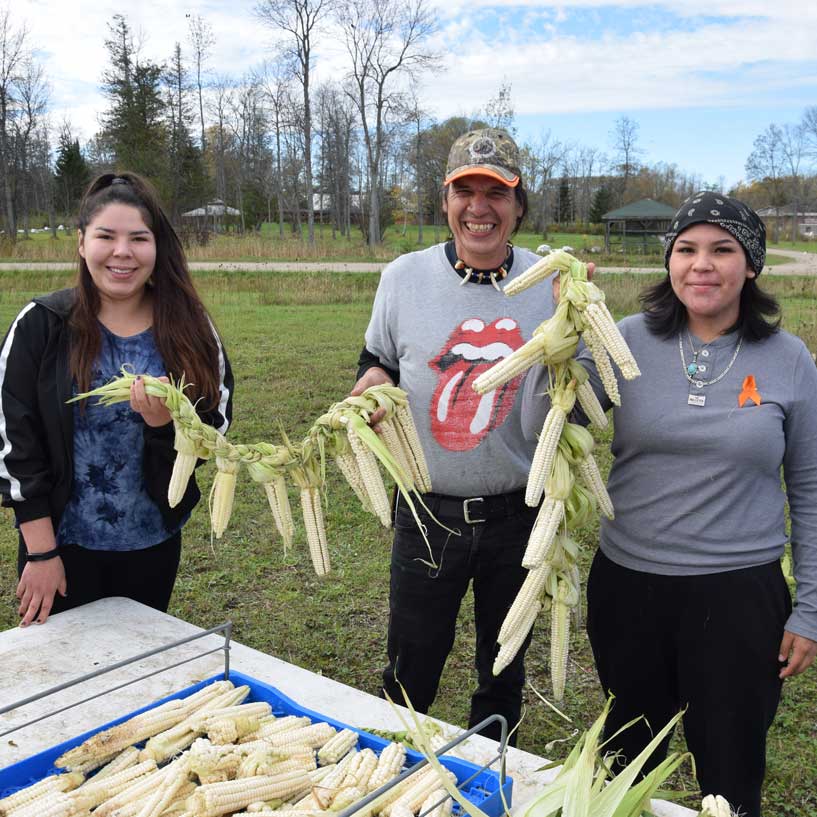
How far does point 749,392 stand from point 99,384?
217 centimetres

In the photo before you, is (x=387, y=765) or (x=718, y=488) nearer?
(x=387, y=765)

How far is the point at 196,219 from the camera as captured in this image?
4325 cm

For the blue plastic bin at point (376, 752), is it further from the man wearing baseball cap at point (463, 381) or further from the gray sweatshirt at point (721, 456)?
Result: the gray sweatshirt at point (721, 456)

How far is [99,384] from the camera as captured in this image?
9.40 feet

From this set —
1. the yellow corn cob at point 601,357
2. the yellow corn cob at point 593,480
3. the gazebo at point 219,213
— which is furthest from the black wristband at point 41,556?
the gazebo at point 219,213

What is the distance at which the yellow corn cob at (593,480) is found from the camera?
7.07 feet

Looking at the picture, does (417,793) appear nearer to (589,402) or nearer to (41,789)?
(41,789)

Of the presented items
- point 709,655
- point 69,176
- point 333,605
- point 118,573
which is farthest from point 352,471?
point 69,176

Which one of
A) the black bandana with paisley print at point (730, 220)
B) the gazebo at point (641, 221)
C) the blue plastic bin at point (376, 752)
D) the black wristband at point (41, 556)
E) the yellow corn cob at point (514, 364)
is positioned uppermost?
the gazebo at point (641, 221)

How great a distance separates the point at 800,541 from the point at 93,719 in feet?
7.50

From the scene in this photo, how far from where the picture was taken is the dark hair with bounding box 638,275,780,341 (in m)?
2.58

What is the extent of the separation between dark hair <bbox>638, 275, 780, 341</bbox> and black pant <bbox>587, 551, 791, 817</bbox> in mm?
755

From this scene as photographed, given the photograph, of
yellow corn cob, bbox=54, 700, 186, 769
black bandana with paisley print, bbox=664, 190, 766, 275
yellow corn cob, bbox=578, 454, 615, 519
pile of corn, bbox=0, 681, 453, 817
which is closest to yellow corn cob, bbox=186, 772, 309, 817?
pile of corn, bbox=0, 681, 453, 817

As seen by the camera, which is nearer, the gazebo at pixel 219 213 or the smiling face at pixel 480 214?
the smiling face at pixel 480 214
